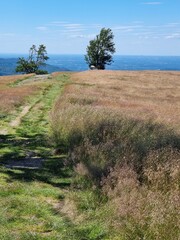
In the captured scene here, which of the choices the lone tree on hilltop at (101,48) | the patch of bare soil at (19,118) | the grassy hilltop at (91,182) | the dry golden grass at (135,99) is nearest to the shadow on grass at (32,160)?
the grassy hilltop at (91,182)

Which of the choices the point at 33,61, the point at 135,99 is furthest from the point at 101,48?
the point at 135,99

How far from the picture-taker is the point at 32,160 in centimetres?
1286

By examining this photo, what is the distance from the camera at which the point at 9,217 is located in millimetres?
7809

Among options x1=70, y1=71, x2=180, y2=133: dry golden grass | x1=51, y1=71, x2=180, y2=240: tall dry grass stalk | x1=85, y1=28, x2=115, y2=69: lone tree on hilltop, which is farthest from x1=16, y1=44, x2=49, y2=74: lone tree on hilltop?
x1=51, y1=71, x2=180, y2=240: tall dry grass stalk

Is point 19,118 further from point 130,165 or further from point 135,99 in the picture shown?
point 130,165

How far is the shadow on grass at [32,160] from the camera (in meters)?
10.9

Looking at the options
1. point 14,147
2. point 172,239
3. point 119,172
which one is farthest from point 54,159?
point 172,239

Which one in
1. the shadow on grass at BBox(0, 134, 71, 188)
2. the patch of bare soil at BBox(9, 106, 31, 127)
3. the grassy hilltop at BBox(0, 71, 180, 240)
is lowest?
the patch of bare soil at BBox(9, 106, 31, 127)

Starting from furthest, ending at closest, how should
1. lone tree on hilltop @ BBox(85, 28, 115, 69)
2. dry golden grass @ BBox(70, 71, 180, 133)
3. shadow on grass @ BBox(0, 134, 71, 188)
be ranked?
lone tree on hilltop @ BBox(85, 28, 115, 69) < dry golden grass @ BBox(70, 71, 180, 133) < shadow on grass @ BBox(0, 134, 71, 188)

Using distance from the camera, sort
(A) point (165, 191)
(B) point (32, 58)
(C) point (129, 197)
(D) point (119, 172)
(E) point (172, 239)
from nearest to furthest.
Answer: (E) point (172, 239), (C) point (129, 197), (A) point (165, 191), (D) point (119, 172), (B) point (32, 58)

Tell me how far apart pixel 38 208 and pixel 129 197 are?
2.37 meters

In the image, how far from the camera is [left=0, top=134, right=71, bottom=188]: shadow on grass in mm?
10859

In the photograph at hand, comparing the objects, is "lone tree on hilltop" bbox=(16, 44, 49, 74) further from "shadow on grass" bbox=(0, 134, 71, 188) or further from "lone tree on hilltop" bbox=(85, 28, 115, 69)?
"shadow on grass" bbox=(0, 134, 71, 188)

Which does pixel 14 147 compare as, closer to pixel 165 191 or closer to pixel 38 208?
pixel 38 208
